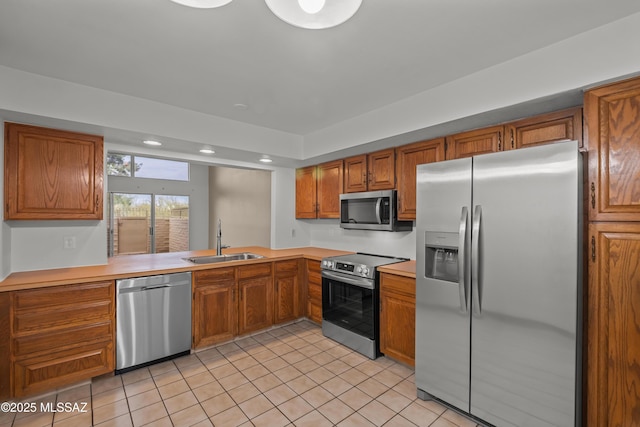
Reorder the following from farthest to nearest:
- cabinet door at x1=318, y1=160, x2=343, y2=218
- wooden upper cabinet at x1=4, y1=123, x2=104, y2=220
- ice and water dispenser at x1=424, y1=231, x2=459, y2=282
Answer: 1. cabinet door at x1=318, y1=160, x2=343, y2=218
2. wooden upper cabinet at x1=4, y1=123, x2=104, y2=220
3. ice and water dispenser at x1=424, y1=231, x2=459, y2=282

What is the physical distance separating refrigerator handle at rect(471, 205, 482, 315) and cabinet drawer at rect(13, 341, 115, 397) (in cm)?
286

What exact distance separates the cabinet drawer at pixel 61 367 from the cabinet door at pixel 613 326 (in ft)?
11.1

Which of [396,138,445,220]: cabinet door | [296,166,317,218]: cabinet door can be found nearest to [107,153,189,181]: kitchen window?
[296,166,317,218]: cabinet door

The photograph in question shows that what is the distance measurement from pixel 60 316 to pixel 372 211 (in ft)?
9.41

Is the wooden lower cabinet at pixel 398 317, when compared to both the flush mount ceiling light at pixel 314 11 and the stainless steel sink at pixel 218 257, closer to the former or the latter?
the stainless steel sink at pixel 218 257

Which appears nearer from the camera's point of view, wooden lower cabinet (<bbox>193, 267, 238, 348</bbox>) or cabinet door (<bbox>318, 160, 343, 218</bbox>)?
wooden lower cabinet (<bbox>193, 267, 238, 348</bbox>)

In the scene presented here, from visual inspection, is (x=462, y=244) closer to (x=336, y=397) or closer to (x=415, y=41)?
(x=415, y=41)

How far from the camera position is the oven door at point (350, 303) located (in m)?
2.91

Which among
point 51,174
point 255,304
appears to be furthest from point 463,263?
point 51,174

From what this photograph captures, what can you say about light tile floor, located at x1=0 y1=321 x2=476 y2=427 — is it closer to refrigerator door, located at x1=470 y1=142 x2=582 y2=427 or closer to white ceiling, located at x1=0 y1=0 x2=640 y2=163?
refrigerator door, located at x1=470 y1=142 x2=582 y2=427

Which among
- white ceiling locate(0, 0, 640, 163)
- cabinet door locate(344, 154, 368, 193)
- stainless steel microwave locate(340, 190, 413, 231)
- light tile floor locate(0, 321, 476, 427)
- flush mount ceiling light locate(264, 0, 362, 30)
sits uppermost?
white ceiling locate(0, 0, 640, 163)

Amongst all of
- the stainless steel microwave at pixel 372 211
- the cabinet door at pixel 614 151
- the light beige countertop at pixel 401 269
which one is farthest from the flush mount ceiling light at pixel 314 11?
the stainless steel microwave at pixel 372 211

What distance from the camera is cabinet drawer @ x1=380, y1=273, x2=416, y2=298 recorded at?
2.61 meters

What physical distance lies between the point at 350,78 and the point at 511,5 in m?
1.07
